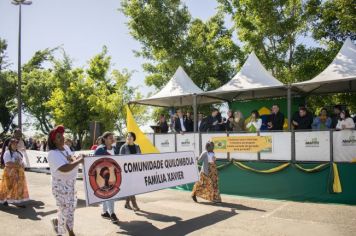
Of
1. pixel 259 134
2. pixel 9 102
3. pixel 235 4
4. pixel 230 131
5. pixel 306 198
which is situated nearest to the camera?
pixel 306 198

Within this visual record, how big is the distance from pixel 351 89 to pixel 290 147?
442cm

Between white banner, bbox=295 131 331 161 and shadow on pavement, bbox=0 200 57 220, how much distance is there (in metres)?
7.49

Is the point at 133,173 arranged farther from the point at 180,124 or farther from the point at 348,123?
the point at 180,124

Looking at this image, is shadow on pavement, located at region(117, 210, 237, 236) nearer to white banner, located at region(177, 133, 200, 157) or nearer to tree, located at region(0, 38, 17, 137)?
white banner, located at region(177, 133, 200, 157)

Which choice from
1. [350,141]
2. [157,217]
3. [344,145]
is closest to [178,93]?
[344,145]

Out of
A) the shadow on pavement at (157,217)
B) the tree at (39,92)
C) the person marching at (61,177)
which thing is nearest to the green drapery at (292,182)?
the shadow on pavement at (157,217)

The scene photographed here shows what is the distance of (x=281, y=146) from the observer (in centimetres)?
1184

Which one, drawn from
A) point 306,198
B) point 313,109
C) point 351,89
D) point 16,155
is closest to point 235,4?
point 313,109

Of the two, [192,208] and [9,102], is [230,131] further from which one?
[9,102]

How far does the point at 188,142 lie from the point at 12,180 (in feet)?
21.0

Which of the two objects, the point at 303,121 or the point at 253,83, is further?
the point at 253,83

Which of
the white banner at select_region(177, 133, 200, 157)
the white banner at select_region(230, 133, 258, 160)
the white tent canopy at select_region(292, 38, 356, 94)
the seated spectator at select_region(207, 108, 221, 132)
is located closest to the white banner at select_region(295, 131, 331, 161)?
the white banner at select_region(230, 133, 258, 160)

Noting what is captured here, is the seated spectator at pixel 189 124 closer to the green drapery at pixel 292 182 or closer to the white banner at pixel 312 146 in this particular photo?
the green drapery at pixel 292 182

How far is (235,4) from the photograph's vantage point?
22188 mm
